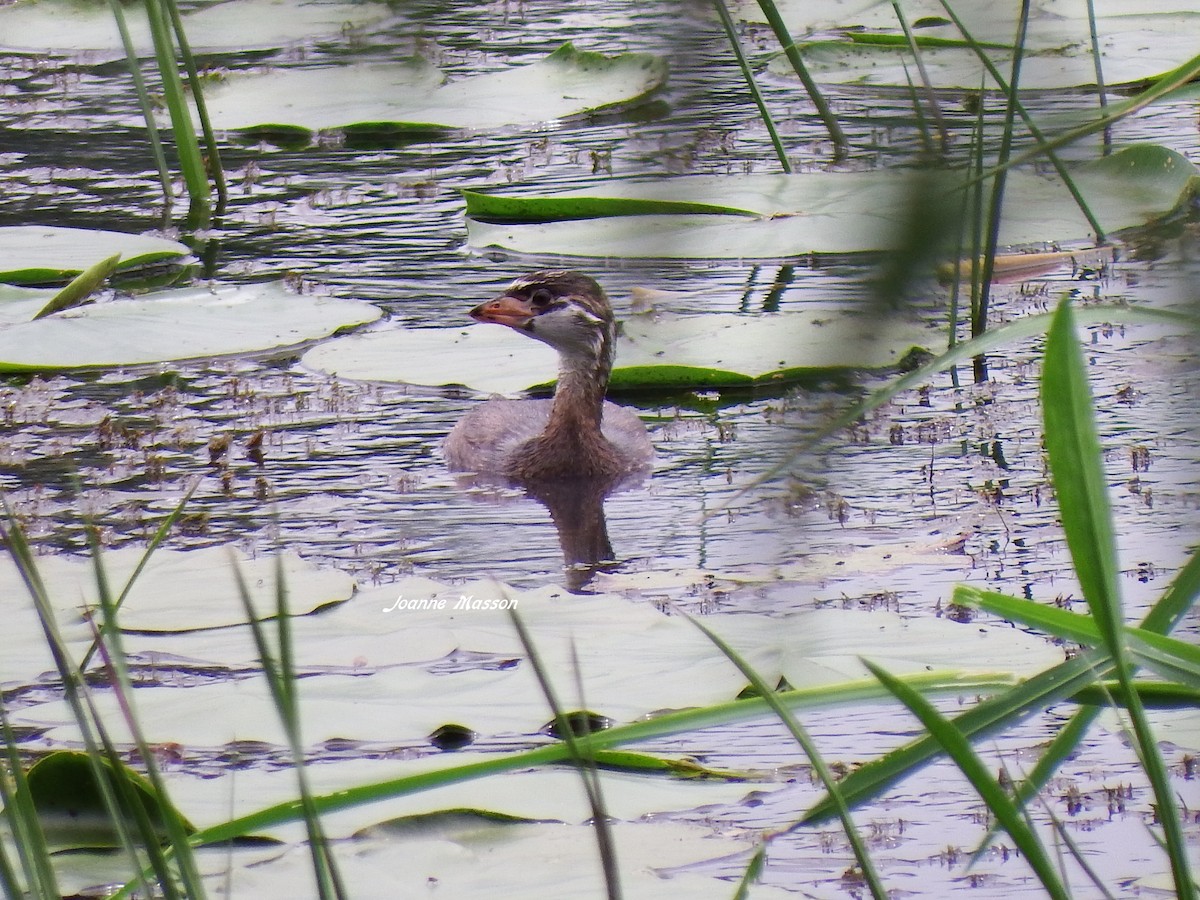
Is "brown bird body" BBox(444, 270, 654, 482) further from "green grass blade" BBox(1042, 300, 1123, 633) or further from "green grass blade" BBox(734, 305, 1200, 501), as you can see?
"green grass blade" BBox(1042, 300, 1123, 633)

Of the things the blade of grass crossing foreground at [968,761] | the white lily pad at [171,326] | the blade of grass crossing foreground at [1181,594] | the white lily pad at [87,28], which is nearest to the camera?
the blade of grass crossing foreground at [968,761]

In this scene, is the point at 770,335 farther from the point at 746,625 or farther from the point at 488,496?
the point at 746,625

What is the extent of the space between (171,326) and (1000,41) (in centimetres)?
499

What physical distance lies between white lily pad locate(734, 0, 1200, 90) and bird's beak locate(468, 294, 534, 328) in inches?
42.5

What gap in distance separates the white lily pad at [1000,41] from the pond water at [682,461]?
0.13ft

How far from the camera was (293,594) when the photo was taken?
11.2ft

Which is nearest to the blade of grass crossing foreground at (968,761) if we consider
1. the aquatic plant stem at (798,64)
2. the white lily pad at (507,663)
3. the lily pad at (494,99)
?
the aquatic plant stem at (798,64)

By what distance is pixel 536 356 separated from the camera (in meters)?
5.76

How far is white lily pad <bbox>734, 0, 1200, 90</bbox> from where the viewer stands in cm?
86

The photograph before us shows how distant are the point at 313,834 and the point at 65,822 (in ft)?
3.82

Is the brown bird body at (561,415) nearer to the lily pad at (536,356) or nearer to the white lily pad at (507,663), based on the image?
the lily pad at (536,356)

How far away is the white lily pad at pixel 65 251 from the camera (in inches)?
238
